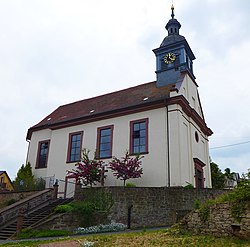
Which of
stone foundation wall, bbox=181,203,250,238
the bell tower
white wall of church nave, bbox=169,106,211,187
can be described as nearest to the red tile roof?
the bell tower

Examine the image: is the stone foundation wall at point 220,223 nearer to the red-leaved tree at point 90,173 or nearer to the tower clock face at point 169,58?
the red-leaved tree at point 90,173

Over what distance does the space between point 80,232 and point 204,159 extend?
14635mm

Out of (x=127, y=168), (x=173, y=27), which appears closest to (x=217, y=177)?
(x=127, y=168)

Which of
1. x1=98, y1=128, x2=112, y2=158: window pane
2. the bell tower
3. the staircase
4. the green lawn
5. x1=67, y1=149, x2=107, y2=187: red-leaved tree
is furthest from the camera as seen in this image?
the bell tower

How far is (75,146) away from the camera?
24.5 m

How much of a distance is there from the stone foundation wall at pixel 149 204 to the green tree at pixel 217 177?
13.6 meters

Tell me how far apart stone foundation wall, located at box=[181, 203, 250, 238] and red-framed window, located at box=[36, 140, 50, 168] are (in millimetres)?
18087

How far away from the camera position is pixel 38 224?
1444cm

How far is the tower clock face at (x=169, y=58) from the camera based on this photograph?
86.2ft

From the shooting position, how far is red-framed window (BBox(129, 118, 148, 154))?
2120 centimetres

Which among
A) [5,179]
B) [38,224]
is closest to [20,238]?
[38,224]

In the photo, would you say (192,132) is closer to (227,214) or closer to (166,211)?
(166,211)

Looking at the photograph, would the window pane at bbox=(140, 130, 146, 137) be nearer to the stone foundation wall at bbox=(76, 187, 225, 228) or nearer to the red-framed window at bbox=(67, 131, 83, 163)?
the red-framed window at bbox=(67, 131, 83, 163)

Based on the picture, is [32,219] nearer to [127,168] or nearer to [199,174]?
[127,168]
